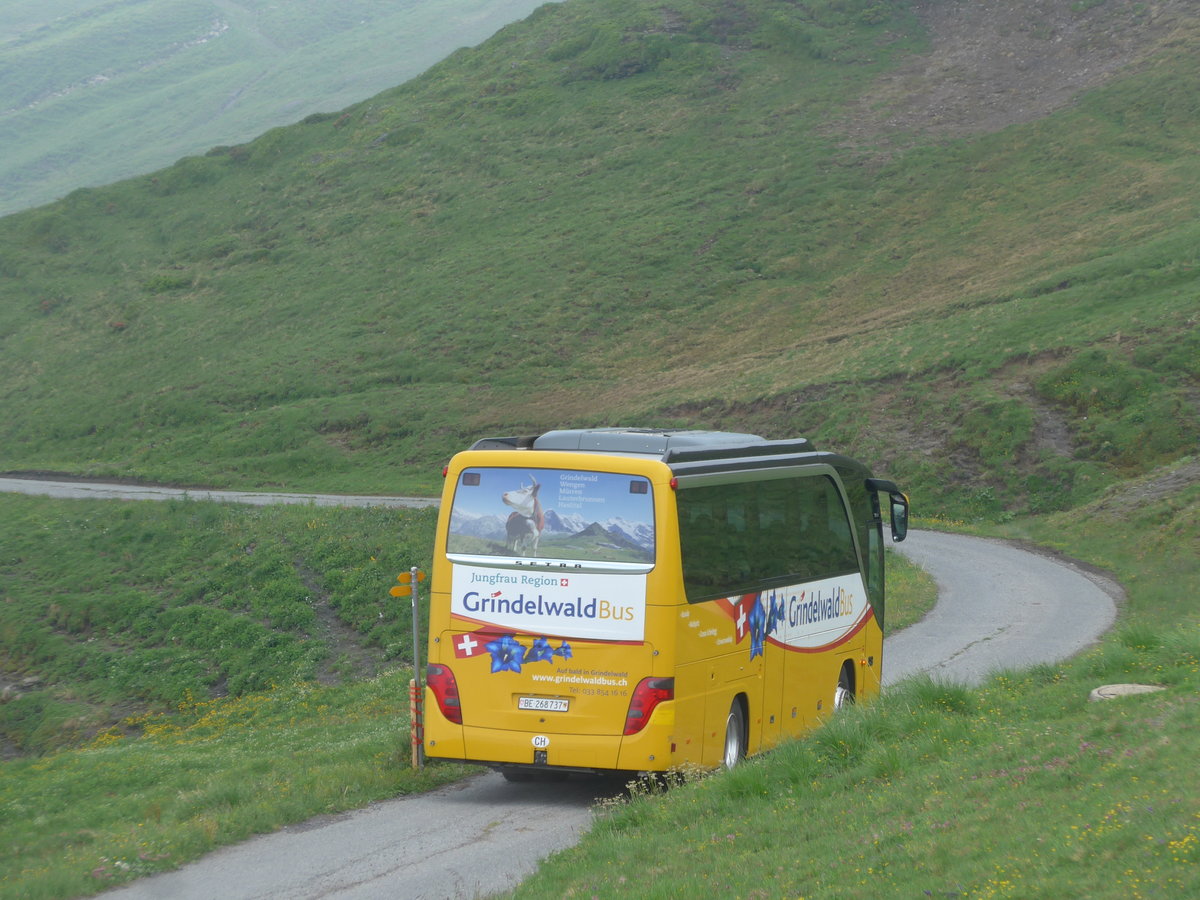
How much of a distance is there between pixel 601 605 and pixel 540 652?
75 cm

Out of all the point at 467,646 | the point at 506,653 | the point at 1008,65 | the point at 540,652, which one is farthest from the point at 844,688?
the point at 1008,65

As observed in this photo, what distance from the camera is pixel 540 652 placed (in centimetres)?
1116

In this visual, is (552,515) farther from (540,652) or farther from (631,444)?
(540,652)

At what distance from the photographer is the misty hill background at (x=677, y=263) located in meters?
45.5

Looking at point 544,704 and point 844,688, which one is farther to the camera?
point 844,688

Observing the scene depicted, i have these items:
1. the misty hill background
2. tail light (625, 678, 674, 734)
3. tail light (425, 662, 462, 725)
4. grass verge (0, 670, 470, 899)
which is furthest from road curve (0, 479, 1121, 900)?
the misty hill background

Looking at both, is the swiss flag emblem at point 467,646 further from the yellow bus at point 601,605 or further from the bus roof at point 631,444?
the bus roof at point 631,444

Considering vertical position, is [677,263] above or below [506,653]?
above

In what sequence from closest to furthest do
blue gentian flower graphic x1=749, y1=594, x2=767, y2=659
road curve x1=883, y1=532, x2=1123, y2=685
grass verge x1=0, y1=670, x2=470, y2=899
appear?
grass verge x1=0, y1=670, x2=470, y2=899
blue gentian flower graphic x1=749, y1=594, x2=767, y2=659
road curve x1=883, y1=532, x2=1123, y2=685

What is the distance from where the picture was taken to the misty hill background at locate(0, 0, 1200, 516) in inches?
1790

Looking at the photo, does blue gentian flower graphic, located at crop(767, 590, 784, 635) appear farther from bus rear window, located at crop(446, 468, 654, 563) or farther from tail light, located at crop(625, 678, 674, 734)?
bus rear window, located at crop(446, 468, 654, 563)

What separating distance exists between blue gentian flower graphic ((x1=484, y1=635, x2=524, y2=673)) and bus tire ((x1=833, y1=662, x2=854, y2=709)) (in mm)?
4836

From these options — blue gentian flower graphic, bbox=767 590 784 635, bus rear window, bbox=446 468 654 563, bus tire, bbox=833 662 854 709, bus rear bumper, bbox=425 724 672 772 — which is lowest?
bus tire, bbox=833 662 854 709

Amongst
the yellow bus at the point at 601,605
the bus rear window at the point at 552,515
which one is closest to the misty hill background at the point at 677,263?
the yellow bus at the point at 601,605
